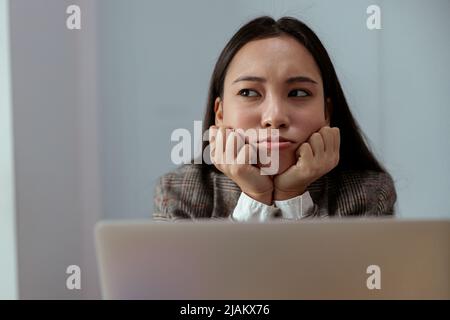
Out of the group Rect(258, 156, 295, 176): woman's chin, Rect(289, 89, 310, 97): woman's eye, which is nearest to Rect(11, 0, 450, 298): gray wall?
Rect(289, 89, 310, 97): woman's eye

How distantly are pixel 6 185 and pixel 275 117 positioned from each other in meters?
0.93

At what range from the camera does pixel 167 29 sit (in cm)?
176

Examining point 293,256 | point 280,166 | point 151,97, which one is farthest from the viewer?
point 151,97

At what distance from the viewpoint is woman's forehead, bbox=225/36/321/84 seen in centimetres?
155

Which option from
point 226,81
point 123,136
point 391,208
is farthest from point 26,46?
point 391,208

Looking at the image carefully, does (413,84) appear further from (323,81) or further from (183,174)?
(183,174)

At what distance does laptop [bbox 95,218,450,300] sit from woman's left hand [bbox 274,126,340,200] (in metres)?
0.73

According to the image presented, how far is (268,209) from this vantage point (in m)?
1.44

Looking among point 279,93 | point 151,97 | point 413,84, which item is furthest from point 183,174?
point 413,84

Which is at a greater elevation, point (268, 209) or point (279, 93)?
point (279, 93)

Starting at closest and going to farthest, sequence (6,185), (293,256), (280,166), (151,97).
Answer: (293,256) < (280,166) < (6,185) < (151,97)

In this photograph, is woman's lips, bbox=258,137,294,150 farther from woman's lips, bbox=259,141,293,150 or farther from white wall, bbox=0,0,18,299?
white wall, bbox=0,0,18,299

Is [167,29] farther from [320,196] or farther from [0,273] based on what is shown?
[0,273]

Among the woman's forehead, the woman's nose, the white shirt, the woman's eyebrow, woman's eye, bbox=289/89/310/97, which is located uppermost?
the woman's forehead
